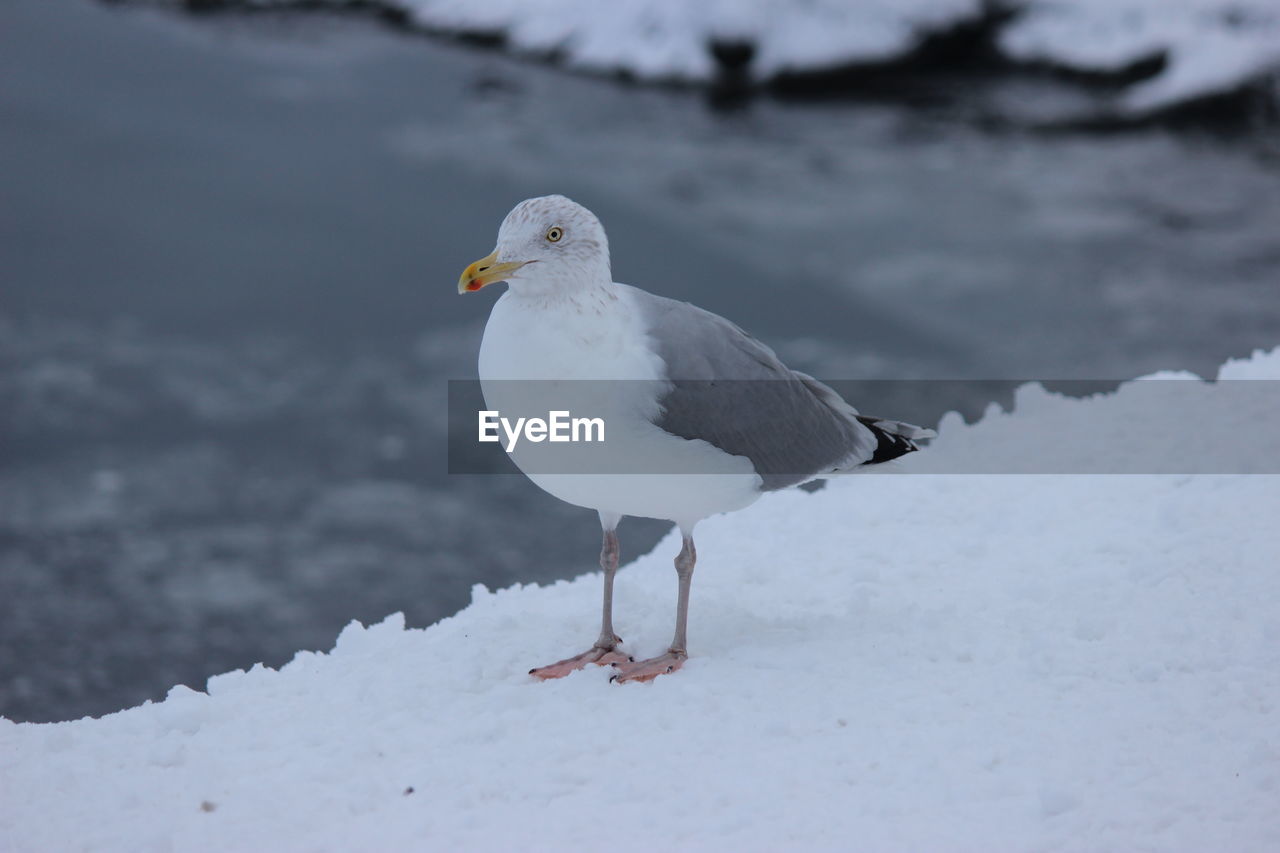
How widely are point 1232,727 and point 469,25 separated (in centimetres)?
1281

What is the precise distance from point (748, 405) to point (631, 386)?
0.62 metres

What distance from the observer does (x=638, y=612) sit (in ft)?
18.5

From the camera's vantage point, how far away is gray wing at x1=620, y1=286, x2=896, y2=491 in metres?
4.74

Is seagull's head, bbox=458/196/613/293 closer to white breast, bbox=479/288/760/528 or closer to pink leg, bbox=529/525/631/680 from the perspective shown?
white breast, bbox=479/288/760/528

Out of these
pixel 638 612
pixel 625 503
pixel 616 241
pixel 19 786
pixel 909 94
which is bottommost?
pixel 19 786

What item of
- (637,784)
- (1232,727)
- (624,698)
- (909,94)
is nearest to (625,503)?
(624,698)

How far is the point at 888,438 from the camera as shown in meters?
5.53

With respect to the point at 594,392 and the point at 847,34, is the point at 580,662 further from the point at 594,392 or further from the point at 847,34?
the point at 847,34

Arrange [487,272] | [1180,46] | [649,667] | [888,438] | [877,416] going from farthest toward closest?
[1180,46]
[877,416]
[888,438]
[649,667]
[487,272]

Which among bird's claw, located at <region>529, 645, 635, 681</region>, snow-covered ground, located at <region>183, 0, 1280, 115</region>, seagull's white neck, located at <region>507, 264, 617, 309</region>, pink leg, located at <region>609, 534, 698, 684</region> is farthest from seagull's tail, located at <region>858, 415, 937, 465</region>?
snow-covered ground, located at <region>183, 0, 1280, 115</region>

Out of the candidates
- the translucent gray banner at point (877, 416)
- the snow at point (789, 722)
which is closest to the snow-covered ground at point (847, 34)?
the translucent gray banner at point (877, 416)

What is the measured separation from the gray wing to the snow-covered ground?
1008cm

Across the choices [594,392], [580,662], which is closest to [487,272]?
[594,392]

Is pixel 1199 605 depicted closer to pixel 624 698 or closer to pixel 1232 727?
pixel 1232 727
